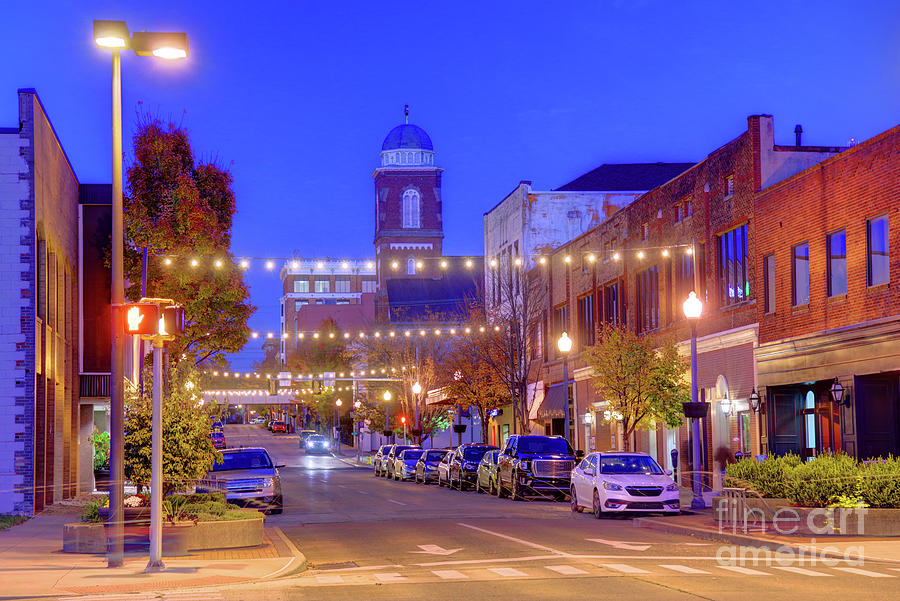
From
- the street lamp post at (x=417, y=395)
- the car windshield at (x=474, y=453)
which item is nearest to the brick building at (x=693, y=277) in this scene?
the car windshield at (x=474, y=453)

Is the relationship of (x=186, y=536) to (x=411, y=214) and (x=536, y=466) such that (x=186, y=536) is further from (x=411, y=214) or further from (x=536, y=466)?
(x=411, y=214)

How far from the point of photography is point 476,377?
64.4 metres

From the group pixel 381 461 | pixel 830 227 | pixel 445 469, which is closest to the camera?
pixel 830 227

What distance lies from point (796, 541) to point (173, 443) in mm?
10863

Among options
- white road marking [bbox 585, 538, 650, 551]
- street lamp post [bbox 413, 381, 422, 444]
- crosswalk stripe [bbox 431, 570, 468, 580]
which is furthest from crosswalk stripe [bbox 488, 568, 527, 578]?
street lamp post [bbox 413, 381, 422, 444]

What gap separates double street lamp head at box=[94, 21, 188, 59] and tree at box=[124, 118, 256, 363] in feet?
97.5

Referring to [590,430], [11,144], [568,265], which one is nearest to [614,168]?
[568,265]

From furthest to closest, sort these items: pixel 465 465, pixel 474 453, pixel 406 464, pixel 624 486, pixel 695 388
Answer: pixel 406 464, pixel 474 453, pixel 465 465, pixel 695 388, pixel 624 486

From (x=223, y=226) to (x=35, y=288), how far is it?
17.7m

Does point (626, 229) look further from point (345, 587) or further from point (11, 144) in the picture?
point (345, 587)

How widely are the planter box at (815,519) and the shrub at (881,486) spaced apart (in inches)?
16.8

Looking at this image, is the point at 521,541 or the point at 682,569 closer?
the point at 682,569

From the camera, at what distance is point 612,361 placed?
39250 millimetres

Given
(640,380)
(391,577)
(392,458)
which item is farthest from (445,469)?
(391,577)
